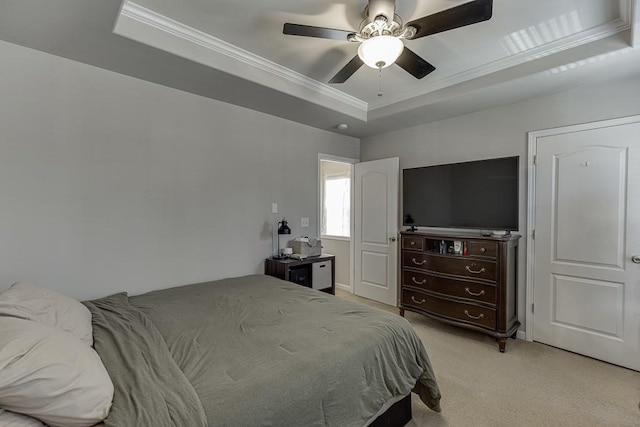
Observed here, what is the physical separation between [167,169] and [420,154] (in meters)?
2.95

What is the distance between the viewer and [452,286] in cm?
316

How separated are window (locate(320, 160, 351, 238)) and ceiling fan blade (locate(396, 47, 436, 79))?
9.69ft

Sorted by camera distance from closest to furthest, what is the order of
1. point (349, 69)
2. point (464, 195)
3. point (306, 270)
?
1. point (349, 69)
2. point (464, 195)
3. point (306, 270)

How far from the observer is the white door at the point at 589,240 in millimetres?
2529

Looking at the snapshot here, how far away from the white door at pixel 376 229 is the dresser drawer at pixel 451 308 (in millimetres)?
593

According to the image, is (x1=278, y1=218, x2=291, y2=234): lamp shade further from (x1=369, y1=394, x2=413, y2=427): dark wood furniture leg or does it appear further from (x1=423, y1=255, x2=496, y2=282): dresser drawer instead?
(x1=369, y1=394, x2=413, y2=427): dark wood furniture leg

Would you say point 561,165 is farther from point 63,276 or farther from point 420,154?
point 63,276

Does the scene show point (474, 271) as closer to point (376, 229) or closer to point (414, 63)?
point (376, 229)

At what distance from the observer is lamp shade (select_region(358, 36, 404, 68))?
1804 millimetres

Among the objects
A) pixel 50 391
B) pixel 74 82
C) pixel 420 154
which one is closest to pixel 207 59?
pixel 74 82

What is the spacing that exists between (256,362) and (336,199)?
4.18 meters

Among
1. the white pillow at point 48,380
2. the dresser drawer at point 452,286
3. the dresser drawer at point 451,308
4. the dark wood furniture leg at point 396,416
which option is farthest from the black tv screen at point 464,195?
the white pillow at point 48,380

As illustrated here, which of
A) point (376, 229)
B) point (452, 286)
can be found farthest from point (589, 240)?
point (376, 229)

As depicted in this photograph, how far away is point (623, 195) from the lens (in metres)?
2.55
